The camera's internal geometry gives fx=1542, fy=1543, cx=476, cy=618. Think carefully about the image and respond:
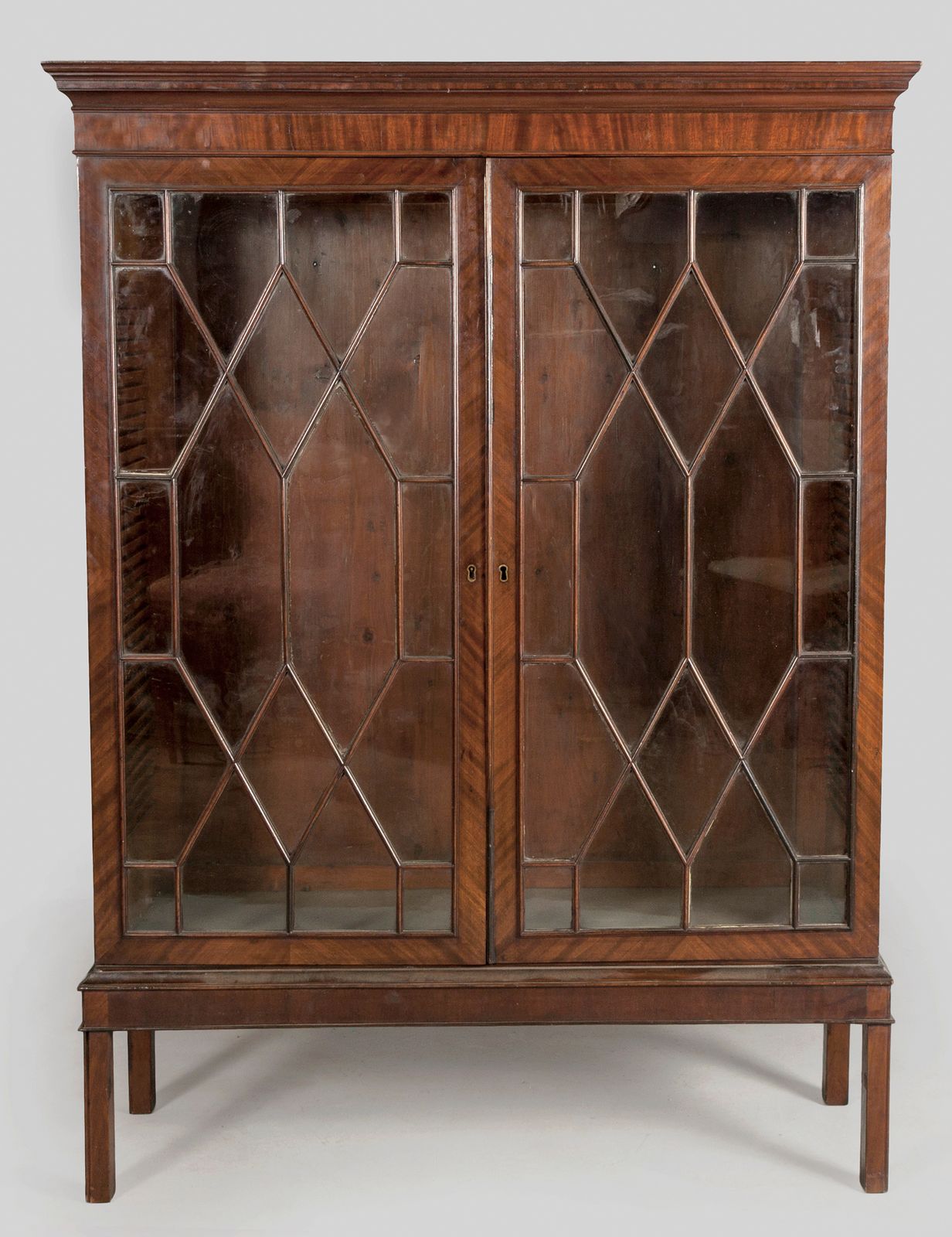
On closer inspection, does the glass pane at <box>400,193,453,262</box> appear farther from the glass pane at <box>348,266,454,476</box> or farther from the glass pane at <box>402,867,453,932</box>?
the glass pane at <box>402,867,453,932</box>

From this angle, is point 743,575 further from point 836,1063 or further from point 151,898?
point 151,898

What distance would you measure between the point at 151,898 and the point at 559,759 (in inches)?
31.6

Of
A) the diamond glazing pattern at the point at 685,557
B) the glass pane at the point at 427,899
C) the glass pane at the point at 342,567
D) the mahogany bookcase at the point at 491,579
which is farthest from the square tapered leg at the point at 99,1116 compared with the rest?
the diamond glazing pattern at the point at 685,557

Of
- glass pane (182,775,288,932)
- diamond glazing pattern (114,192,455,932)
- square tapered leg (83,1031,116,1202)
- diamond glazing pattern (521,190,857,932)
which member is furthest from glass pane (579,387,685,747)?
square tapered leg (83,1031,116,1202)

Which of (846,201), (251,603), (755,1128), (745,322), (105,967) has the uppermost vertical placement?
(846,201)

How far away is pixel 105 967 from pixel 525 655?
97 cm

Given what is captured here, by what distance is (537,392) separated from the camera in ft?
9.18

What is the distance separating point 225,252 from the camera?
2775 millimetres

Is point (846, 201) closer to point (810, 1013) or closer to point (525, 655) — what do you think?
point (525, 655)

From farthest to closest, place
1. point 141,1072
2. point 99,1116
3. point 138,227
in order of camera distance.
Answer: point 141,1072 < point 99,1116 < point 138,227

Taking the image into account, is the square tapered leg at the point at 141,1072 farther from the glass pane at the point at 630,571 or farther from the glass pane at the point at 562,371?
the glass pane at the point at 562,371

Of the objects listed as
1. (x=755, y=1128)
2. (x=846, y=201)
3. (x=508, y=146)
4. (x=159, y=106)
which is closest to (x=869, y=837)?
(x=755, y=1128)

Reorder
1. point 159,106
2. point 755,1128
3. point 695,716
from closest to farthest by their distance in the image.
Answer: point 159,106 < point 695,716 < point 755,1128

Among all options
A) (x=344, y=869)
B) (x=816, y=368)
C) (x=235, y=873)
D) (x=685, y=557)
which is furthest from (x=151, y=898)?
(x=816, y=368)
